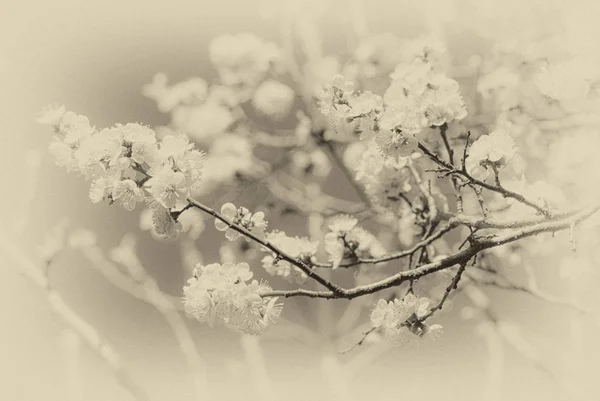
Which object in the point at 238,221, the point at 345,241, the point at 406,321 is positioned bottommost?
the point at 406,321

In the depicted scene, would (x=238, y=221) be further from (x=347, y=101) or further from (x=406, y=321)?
(x=406, y=321)

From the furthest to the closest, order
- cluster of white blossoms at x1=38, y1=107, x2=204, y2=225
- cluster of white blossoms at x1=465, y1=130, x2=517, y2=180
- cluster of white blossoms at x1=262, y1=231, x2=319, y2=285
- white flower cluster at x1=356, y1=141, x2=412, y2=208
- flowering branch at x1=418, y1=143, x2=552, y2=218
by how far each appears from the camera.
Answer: white flower cluster at x1=356, y1=141, x2=412, y2=208
cluster of white blossoms at x1=262, y1=231, x2=319, y2=285
cluster of white blossoms at x1=465, y1=130, x2=517, y2=180
flowering branch at x1=418, y1=143, x2=552, y2=218
cluster of white blossoms at x1=38, y1=107, x2=204, y2=225

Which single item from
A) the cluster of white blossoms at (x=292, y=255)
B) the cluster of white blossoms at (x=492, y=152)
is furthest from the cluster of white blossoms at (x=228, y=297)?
the cluster of white blossoms at (x=492, y=152)

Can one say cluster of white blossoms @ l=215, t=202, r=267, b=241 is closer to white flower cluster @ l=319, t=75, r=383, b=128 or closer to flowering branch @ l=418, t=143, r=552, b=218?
white flower cluster @ l=319, t=75, r=383, b=128

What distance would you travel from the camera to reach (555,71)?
2574mm

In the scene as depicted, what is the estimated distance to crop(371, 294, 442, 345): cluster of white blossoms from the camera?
208 cm

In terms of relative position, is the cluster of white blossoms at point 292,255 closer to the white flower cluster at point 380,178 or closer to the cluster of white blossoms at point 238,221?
the cluster of white blossoms at point 238,221

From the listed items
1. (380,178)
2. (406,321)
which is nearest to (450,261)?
(406,321)

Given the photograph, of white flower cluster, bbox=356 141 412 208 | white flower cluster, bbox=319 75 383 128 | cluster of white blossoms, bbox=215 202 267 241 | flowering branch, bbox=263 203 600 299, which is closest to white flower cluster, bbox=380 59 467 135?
white flower cluster, bbox=319 75 383 128

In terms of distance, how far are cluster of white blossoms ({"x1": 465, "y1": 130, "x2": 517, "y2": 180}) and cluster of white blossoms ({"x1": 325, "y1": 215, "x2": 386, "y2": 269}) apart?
78 cm

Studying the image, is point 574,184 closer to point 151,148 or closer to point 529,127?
point 529,127

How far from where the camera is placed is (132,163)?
1.88 metres

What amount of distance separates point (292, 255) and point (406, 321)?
32.0 inches

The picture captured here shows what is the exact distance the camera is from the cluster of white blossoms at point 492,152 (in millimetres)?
2135
